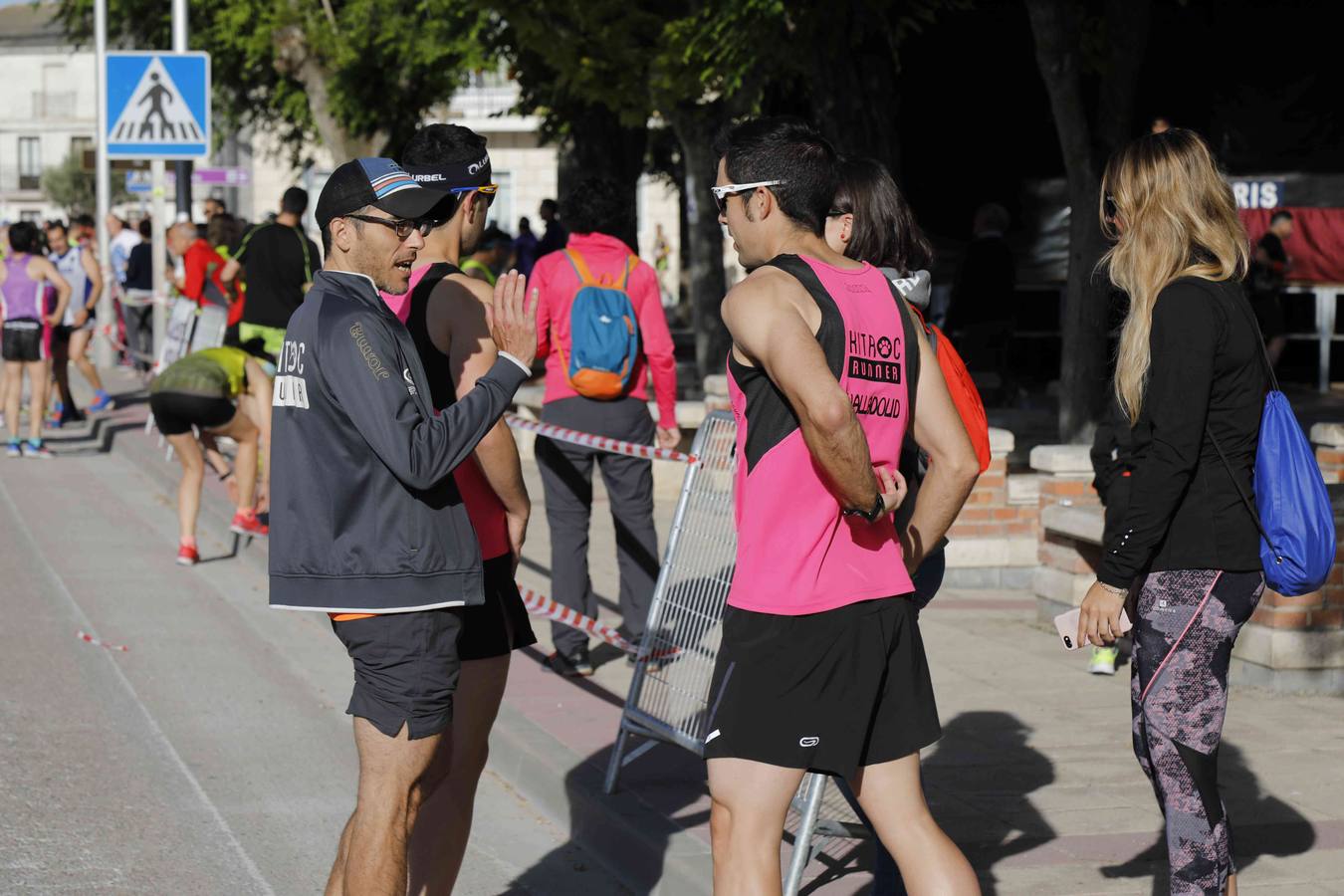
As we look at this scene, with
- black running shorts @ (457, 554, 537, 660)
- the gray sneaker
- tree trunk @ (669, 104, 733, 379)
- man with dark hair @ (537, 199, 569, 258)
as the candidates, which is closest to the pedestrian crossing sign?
tree trunk @ (669, 104, 733, 379)

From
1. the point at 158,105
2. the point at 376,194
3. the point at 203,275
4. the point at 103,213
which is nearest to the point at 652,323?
the point at 376,194

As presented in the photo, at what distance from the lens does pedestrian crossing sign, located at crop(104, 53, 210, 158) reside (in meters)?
16.6

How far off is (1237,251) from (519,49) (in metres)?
17.4

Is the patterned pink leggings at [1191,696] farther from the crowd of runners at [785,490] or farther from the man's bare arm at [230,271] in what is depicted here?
the man's bare arm at [230,271]

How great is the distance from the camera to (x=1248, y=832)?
17.2 feet

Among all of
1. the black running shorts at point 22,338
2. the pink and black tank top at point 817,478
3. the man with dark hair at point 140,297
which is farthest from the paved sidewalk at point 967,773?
the man with dark hair at point 140,297

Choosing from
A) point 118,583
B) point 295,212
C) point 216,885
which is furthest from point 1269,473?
point 295,212

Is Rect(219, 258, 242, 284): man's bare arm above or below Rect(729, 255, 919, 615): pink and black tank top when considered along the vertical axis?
above

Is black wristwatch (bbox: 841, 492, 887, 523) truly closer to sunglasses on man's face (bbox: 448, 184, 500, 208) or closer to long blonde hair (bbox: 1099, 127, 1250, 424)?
long blonde hair (bbox: 1099, 127, 1250, 424)

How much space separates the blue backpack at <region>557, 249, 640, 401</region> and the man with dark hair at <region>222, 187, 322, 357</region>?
4.56m

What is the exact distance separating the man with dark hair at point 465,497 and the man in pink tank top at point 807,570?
744 mm

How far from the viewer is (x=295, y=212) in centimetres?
1236

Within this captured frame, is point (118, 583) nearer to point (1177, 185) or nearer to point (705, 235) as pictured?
point (1177, 185)

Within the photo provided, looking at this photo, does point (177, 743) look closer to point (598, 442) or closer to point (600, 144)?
point (598, 442)
